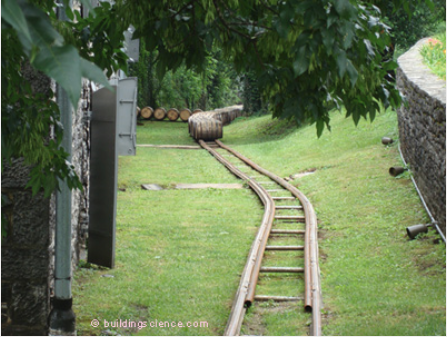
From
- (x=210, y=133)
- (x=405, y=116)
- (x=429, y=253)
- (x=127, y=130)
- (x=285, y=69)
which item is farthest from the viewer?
(x=210, y=133)

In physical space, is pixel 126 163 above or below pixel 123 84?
below

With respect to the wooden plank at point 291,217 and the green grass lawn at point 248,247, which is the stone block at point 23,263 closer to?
the green grass lawn at point 248,247

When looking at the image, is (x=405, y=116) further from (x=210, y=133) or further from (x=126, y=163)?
(x=210, y=133)

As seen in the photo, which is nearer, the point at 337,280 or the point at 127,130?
the point at 337,280

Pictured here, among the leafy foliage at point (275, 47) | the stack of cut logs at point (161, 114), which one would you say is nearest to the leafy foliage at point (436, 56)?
the leafy foliage at point (275, 47)

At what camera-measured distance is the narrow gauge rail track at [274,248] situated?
682cm

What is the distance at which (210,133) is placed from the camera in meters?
26.5

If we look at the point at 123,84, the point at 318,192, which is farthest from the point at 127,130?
the point at 318,192

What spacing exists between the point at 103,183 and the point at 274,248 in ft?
9.20

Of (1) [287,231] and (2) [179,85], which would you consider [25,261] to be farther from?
(2) [179,85]

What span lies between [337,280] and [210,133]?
18.9 m

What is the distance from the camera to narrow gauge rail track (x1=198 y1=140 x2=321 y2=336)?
6823mm

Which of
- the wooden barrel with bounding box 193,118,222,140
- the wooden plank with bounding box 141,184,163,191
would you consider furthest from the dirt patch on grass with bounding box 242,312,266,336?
the wooden barrel with bounding box 193,118,222,140

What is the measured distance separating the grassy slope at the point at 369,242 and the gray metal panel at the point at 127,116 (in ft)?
11.3
